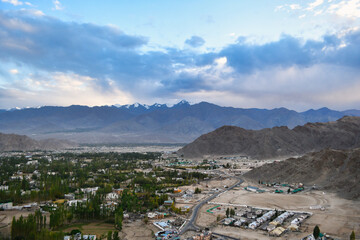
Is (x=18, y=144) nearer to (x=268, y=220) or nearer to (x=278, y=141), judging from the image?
(x=278, y=141)

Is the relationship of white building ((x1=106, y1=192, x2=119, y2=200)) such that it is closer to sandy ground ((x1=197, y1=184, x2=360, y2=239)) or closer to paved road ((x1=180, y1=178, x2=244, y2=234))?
paved road ((x1=180, y1=178, x2=244, y2=234))

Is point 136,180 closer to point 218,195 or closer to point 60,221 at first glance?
point 218,195

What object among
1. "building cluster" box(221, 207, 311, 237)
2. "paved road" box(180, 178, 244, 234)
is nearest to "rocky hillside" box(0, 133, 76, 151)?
"paved road" box(180, 178, 244, 234)

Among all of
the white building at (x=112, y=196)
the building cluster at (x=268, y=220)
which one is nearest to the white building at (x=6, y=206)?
the white building at (x=112, y=196)

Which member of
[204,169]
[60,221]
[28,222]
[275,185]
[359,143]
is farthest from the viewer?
[359,143]

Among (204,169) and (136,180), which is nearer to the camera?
(136,180)

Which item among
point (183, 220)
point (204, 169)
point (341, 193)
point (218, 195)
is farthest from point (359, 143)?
point (183, 220)

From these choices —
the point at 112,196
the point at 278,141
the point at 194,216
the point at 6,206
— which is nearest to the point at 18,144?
the point at 6,206
